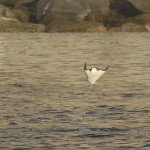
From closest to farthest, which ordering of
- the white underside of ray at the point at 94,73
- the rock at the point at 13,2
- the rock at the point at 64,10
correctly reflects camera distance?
the white underside of ray at the point at 94,73, the rock at the point at 64,10, the rock at the point at 13,2

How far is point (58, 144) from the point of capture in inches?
536

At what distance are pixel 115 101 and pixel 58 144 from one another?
6.11 metres

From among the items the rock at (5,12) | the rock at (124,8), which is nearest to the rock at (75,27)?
the rock at (124,8)

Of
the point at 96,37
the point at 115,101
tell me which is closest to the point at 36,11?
the point at 96,37

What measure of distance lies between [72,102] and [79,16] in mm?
43812

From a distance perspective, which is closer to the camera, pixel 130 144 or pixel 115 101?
pixel 130 144

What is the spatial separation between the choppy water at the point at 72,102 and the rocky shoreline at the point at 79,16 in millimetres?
22664

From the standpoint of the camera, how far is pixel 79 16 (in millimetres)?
62750

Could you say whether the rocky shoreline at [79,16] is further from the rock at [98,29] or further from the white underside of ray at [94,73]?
the white underside of ray at [94,73]

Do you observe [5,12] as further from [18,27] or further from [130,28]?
[130,28]

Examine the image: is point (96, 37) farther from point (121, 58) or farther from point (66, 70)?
point (66, 70)

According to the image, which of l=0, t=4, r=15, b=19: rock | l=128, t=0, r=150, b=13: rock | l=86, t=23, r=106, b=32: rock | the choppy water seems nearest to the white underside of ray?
the choppy water

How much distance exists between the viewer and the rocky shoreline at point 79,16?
61.1m

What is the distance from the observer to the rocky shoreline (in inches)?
2405
